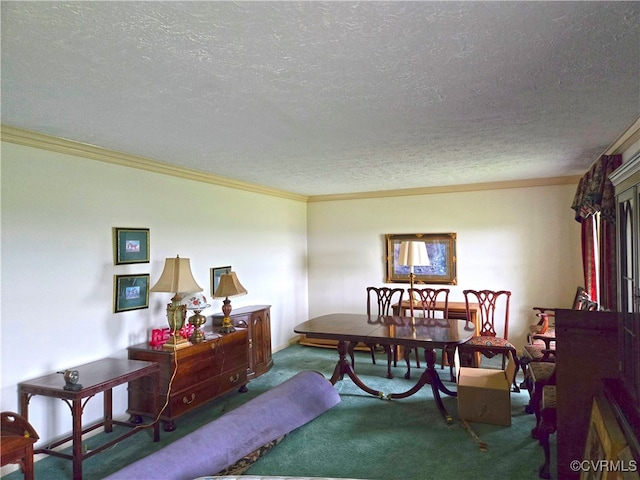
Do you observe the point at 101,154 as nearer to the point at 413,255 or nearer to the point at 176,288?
the point at 176,288

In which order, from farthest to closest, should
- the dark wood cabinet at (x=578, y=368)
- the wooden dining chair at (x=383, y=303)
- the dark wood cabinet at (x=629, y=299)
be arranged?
the wooden dining chair at (x=383, y=303) → the dark wood cabinet at (x=578, y=368) → the dark wood cabinet at (x=629, y=299)

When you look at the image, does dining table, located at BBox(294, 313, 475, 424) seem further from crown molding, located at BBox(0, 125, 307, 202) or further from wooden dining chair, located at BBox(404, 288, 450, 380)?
crown molding, located at BBox(0, 125, 307, 202)

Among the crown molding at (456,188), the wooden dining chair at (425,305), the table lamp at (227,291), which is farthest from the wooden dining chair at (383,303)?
the crown molding at (456,188)

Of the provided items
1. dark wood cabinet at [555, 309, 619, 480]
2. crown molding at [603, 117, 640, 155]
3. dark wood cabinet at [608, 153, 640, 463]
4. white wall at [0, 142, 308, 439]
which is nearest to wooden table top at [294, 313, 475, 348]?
dark wood cabinet at [555, 309, 619, 480]

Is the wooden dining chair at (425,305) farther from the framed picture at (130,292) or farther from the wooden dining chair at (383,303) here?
the framed picture at (130,292)

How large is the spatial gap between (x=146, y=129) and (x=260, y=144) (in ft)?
2.71

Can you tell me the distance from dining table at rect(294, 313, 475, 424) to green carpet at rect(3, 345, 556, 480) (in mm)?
156

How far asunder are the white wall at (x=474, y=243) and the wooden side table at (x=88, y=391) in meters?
3.54

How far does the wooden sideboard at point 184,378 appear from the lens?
317 cm

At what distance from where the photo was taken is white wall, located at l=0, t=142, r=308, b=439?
8.70 ft

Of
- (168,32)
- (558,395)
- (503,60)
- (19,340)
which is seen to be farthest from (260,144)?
(558,395)

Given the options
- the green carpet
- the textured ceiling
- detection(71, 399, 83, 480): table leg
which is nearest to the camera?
the textured ceiling

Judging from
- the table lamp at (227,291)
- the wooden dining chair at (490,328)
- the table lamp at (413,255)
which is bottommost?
the wooden dining chair at (490,328)

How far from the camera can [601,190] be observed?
10.6ft
